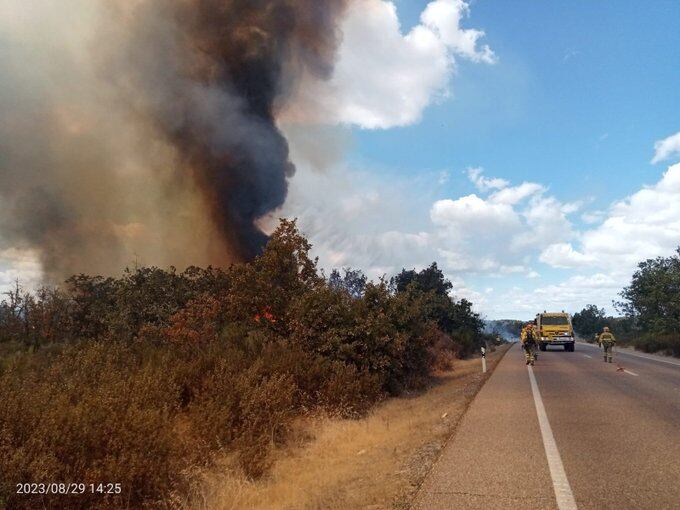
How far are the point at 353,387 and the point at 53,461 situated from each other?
7.68 metres

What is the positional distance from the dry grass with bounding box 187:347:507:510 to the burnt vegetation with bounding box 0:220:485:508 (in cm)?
42

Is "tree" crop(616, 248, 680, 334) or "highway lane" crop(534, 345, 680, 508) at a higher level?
"tree" crop(616, 248, 680, 334)

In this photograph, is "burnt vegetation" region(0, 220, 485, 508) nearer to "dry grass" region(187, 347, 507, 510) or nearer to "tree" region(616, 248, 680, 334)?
"dry grass" region(187, 347, 507, 510)

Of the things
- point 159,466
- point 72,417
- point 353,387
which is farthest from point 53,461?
point 353,387

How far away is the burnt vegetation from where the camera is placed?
4992mm

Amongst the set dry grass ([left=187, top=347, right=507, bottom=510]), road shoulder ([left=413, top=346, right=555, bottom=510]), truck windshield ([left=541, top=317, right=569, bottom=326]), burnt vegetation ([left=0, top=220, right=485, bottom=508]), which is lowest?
dry grass ([left=187, top=347, right=507, bottom=510])

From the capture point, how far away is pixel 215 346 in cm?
1122

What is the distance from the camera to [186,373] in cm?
876

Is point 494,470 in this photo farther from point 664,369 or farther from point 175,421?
point 664,369

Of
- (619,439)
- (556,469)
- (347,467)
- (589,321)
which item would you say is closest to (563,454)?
(556,469)

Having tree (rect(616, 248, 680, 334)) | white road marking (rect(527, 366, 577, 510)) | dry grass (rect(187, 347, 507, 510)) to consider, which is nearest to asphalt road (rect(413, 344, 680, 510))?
white road marking (rect(527, 366, 577, 510))
